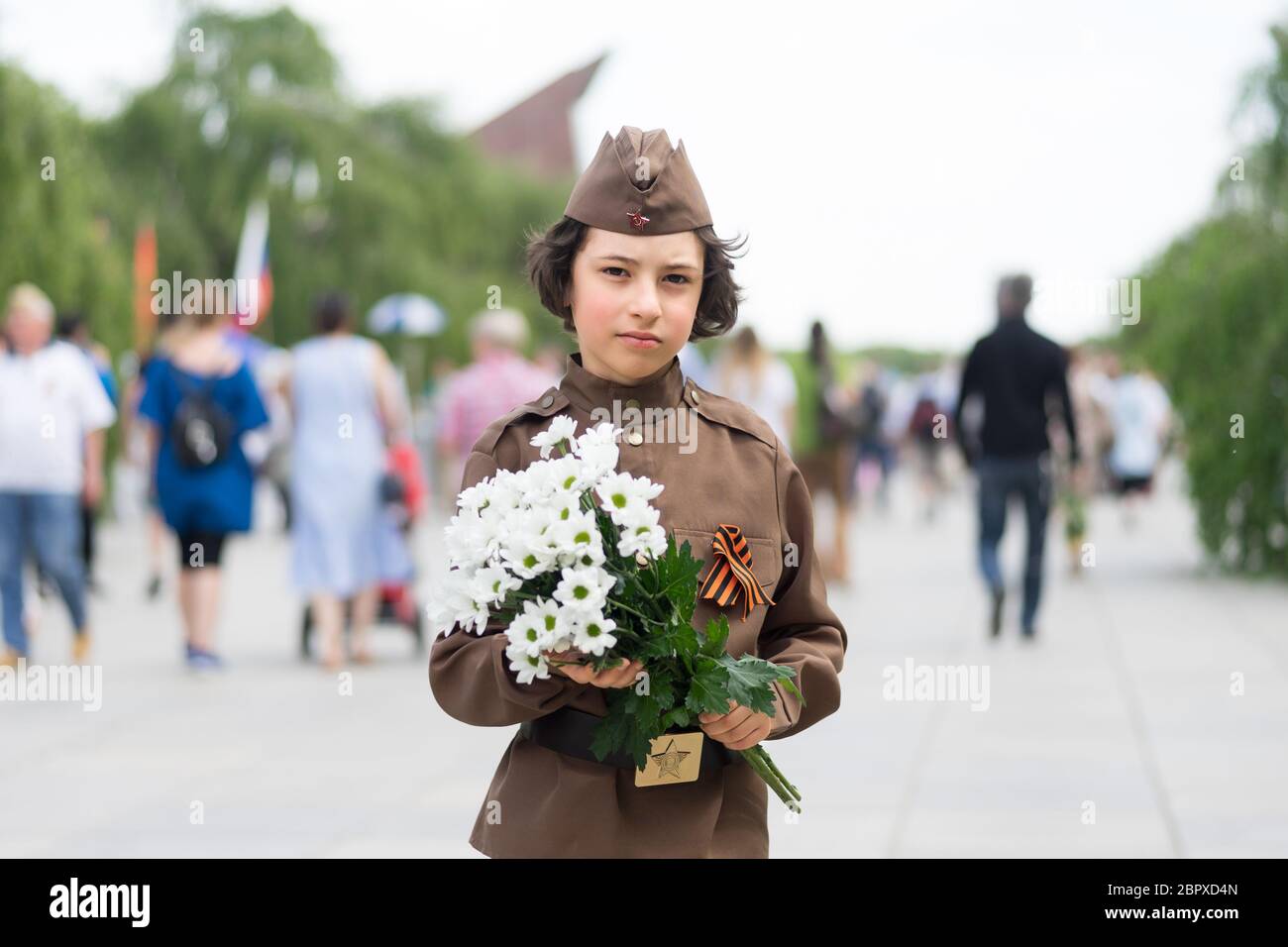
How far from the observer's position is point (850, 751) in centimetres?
714

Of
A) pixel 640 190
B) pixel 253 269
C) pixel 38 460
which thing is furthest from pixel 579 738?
pixel 253 269

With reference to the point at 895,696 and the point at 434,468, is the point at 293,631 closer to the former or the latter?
the point at 895,696

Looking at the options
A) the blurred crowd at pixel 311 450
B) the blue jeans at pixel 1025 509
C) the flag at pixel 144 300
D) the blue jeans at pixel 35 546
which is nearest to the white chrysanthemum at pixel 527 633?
the blurred crowd at pixel 311 450

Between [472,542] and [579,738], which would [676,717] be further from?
[472,542]

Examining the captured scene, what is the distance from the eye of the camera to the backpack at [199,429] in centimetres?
903

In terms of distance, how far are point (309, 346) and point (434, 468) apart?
51.3ft

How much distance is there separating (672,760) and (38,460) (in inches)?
294

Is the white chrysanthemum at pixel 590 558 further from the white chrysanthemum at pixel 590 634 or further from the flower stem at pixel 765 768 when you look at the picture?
the flower stem at pixel 765 768

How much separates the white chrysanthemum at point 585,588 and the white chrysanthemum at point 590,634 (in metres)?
0.01

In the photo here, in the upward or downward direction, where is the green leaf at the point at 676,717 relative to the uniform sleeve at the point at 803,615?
downward

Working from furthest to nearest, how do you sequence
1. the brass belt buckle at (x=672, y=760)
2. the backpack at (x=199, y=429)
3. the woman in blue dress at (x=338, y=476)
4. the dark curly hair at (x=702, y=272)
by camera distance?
1. the woman in blue dress at (x=338, y=476)
2. the backpack at (x=199, y=429)
3. the dark curly hair at (x=702, y=272)
4. the brass belt buckle at (x=672, y=760)

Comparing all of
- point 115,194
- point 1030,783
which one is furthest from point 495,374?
point 115,194

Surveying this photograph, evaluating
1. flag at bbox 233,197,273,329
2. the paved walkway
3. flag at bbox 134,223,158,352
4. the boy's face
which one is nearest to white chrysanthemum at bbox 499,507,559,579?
the boy's face

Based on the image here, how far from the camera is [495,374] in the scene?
1024 centimetres
